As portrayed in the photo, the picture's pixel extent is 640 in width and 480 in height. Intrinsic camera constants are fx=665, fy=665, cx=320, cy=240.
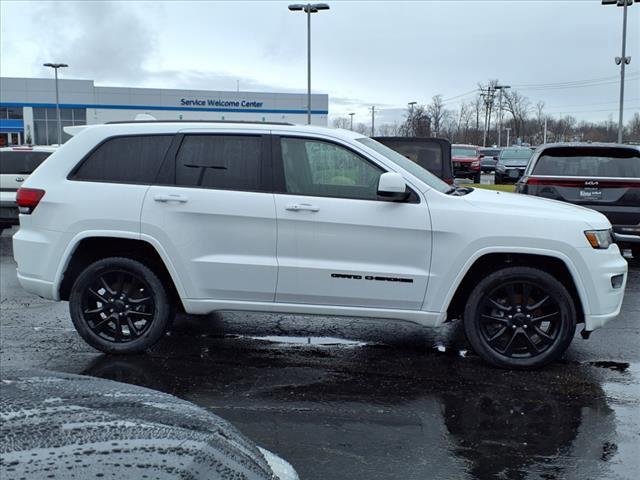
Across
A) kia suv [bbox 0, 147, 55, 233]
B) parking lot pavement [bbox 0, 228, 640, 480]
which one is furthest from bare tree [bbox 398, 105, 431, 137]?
parking lot pavement [bbox 0, 228, 640, 480]

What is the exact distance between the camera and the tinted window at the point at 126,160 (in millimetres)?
5656

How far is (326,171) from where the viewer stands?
5477mm

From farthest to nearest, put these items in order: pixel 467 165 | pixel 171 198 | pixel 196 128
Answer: pixel 467 165
pixel 196 128
pixel 171 198

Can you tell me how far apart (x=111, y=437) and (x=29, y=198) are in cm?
434

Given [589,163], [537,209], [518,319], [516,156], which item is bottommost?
[518,319]

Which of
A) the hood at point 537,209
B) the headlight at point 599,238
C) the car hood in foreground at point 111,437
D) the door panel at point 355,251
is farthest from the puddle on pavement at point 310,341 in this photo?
the car hood in foreground at point 111,437

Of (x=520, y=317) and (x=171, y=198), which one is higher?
(x=171, y=198)

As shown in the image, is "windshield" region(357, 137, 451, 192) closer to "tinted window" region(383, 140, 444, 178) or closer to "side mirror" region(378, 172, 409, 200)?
"side mirror" region(378, 172, 409, 200)

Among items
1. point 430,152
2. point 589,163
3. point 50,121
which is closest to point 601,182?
point 589,163

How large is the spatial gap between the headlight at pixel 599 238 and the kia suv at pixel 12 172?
10.6m

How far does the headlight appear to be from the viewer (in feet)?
16.9

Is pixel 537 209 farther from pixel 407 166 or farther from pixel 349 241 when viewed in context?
pixel 349 241

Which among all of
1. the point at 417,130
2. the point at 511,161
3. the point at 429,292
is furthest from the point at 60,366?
the point at 417,130

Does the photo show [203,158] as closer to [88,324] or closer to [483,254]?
A: [88,324]
